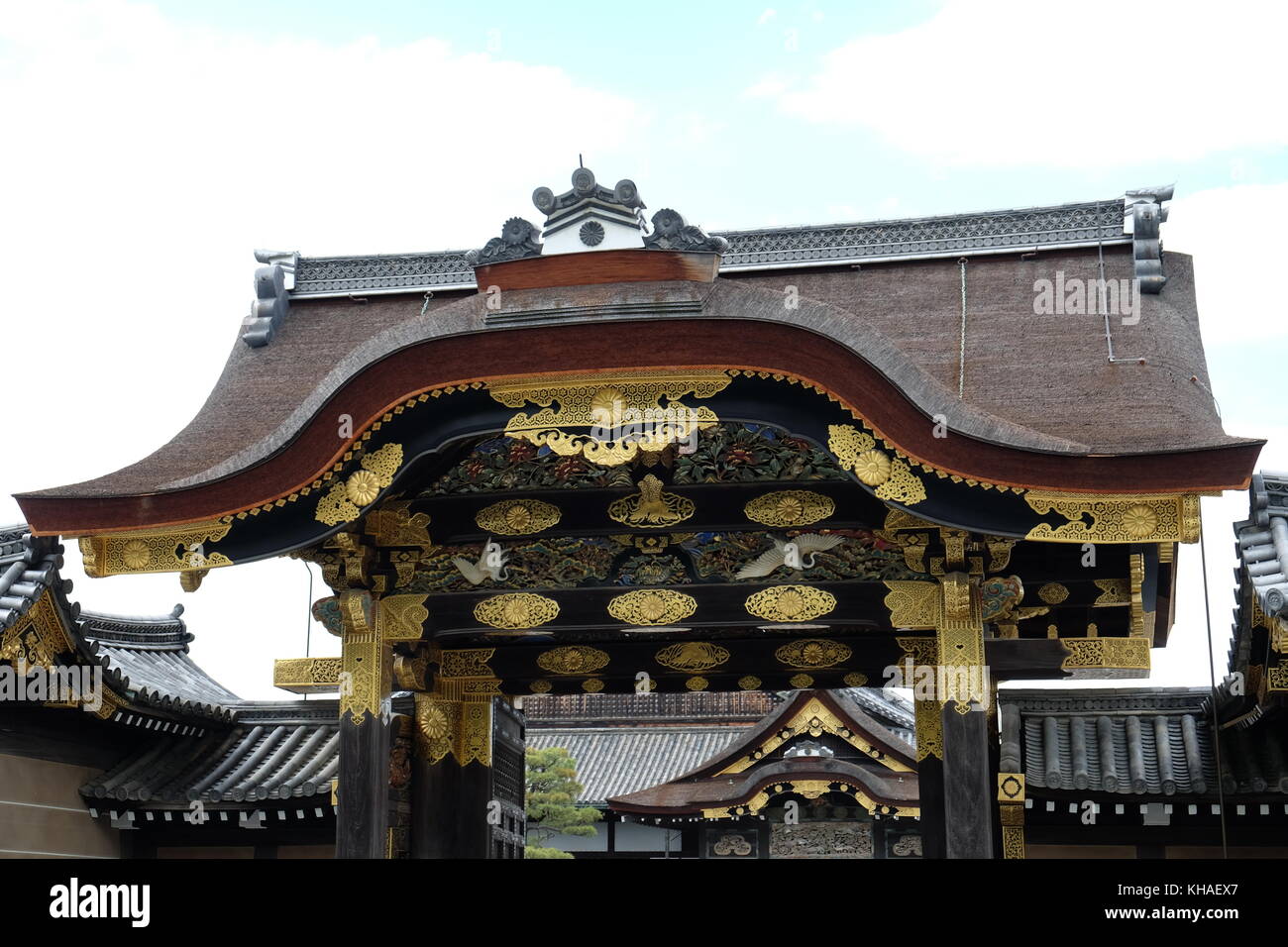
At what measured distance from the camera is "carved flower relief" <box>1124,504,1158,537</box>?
7902 mm

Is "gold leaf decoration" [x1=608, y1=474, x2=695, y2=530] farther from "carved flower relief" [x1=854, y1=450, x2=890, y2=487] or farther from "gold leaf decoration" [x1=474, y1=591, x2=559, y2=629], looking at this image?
"carved flower relief" [x1=854, y1=450, x2=890, y2=487]

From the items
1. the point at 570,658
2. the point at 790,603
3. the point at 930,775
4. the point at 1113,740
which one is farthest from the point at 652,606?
the point at 1113,740

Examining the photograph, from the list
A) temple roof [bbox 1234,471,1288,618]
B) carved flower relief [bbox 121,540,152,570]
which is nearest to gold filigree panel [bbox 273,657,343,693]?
carved flower relief [bbox 121,540,152,570]

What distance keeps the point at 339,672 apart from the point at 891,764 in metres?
10.8

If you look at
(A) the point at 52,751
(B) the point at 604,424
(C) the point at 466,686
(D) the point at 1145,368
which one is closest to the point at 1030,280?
(D) the point at 1145,368

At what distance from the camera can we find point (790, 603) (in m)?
9.52

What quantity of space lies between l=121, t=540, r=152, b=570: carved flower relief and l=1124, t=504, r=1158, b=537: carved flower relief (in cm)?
606

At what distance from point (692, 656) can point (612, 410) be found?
10.8 feet

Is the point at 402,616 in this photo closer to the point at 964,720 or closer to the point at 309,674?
the point at 309,674

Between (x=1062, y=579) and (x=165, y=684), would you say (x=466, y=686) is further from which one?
(x=1062, y=579)

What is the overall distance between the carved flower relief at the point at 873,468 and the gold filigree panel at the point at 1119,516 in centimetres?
82

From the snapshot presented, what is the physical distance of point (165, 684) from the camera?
1357cm

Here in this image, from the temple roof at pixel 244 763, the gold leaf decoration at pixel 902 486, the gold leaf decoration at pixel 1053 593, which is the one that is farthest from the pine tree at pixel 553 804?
the gold leaf decoration at pixel 902 486

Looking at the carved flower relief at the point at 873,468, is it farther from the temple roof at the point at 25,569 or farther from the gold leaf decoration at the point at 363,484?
the temple roof at the point at 25,569
